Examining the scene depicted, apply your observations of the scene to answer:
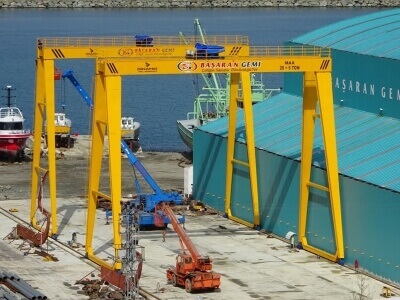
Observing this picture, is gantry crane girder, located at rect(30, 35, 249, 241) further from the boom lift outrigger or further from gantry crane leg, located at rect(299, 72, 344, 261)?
the boom lift outrigger

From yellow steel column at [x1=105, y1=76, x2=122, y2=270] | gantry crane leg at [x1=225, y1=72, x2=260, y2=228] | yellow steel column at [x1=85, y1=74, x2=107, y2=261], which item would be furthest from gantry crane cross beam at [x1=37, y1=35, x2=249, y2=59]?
yellow steel column at [x1=105, y1=76, x2=122, y2=270]

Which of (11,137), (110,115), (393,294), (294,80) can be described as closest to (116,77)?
(110,115)

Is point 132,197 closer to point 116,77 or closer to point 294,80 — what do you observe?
point 294,80

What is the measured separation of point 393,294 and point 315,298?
259cm

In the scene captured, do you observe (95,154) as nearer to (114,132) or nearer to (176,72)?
(114,132)

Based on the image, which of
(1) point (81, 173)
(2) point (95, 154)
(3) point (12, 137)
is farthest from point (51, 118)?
(3) point (12, 137)

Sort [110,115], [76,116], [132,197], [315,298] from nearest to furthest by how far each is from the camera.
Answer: [315,298] < [110,115] < [132,197] < [76,116]

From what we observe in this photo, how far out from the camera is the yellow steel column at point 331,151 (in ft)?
187

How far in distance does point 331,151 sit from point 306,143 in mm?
1932

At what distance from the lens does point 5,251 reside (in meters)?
59.4

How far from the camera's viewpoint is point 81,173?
80.4 meters

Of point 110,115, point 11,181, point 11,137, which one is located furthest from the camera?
point 11,137

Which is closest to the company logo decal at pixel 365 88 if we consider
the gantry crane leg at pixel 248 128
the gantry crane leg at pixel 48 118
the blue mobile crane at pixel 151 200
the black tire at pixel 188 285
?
the gantry crane leg at pixel 248 128

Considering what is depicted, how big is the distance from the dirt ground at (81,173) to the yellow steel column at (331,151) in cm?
1347
